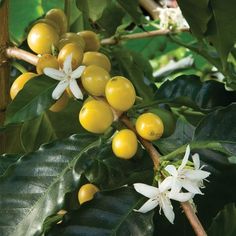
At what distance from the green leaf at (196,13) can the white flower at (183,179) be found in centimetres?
19

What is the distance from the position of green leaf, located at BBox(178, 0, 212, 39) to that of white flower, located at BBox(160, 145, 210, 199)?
19 cm

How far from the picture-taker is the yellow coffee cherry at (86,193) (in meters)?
0.75

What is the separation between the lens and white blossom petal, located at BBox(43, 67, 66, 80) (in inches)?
26.5

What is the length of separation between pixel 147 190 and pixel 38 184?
144 millimetres

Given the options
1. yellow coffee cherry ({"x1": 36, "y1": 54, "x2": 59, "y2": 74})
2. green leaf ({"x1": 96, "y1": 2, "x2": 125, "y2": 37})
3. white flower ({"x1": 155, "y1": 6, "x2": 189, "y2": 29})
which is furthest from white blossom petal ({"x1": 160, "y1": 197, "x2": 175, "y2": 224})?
white flower ({"x1": 155, "y1": 6, "x2": 189, "y2": 29})

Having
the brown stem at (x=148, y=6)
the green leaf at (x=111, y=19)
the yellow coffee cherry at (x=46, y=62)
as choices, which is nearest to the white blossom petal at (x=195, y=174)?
the yellow coffee cherry at (x=46, y=62)

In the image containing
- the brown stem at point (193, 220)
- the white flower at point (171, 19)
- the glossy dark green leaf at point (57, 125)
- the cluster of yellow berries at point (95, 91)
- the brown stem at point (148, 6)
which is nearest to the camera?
the brown stem at point (193, 220)

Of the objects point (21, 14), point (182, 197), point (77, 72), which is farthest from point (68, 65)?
point (21, 14)

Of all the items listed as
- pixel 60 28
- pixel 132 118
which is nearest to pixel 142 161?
pixel 132 118

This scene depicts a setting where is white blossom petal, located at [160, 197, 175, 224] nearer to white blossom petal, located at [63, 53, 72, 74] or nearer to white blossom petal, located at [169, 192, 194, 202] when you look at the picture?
white blossom petal, located at [169, 192, 194, 202]

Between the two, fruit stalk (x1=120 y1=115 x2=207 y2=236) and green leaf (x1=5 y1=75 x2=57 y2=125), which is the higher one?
green leaf (x1=5 y1=75 x2=57 y2=125)

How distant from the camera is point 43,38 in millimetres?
731

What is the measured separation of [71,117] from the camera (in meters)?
0.92

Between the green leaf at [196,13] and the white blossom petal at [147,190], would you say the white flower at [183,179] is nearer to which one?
the white blossom petal at [147,190]
